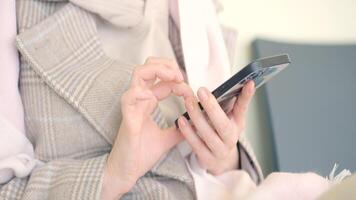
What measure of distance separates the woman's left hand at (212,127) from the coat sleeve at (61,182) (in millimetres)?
114

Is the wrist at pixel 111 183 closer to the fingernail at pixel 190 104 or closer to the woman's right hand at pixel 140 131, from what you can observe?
the woman's right hand at pixel 140 131

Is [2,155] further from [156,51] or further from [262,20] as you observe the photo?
[262,20]

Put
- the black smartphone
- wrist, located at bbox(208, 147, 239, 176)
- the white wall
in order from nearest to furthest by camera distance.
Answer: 1. the black smartphone
2. wrist, located at bbox(208, 147, 239, 176)
3. the white wall

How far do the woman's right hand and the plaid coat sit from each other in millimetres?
22

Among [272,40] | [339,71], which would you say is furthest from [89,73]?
[339,71]

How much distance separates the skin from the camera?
401mm

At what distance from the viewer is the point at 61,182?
419 mm

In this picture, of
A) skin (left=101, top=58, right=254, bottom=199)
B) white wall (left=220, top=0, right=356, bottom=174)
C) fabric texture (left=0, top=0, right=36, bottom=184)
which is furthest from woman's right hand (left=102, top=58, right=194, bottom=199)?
white wall (left=220, top=0, right=356, bottom=174)

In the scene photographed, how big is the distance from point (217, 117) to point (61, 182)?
191 millimetres

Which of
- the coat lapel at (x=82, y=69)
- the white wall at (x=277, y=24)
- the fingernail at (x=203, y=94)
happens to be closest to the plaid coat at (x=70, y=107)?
the coat lapel at (x=82, y=69)

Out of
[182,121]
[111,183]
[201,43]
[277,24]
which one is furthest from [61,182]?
[277,24]

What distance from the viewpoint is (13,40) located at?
0.46m

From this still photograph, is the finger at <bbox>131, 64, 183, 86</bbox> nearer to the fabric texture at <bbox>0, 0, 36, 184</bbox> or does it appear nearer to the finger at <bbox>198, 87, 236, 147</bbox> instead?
the finger at <bbox>198, 87, 236, 147</bbox>

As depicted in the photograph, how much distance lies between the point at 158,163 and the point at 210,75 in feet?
0.55
